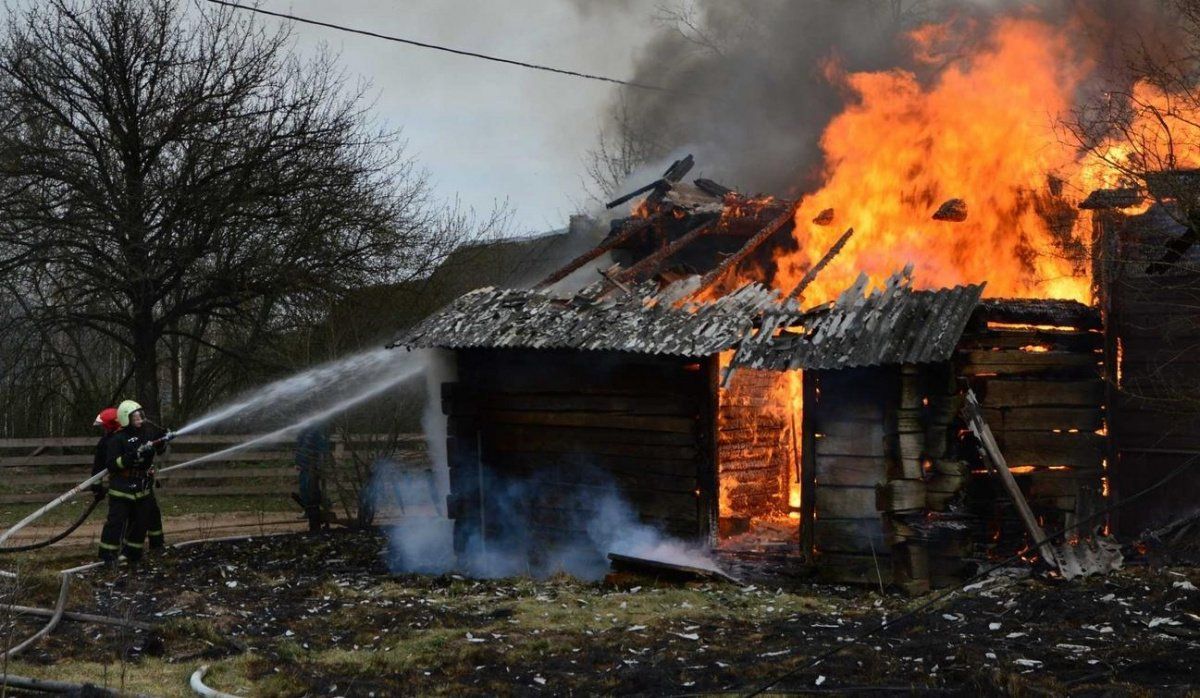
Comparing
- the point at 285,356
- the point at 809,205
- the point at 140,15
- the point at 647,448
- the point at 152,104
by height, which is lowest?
the point at 647,448

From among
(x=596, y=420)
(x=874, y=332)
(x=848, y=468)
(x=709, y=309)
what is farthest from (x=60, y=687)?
(x=874, y=332)

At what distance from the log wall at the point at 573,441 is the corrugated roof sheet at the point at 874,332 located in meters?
1.40

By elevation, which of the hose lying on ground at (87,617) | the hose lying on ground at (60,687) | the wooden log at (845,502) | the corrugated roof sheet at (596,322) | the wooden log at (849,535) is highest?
the corrugated roof sheet at (596,322)

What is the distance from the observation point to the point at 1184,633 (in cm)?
814

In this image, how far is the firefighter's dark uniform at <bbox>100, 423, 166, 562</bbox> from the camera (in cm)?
1365

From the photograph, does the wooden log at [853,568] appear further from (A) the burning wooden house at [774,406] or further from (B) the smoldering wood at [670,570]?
(B) the smoldering wood at [670,570]

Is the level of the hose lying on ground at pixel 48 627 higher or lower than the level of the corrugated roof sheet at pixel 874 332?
lower

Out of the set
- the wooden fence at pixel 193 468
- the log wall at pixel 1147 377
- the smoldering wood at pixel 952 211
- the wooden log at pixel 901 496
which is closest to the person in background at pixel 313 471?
the wooden fence at pixel 193 468

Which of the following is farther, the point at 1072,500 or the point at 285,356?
the point at 285,356

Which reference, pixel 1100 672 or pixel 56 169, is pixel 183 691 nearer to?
pixel 1100 672

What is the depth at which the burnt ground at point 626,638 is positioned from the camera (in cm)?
752

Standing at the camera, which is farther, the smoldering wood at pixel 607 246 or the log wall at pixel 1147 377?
the smoldering wood at pixel 607 246

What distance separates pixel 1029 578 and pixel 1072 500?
1.61 meters

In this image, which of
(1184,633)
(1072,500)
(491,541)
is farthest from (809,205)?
(1184,633)
